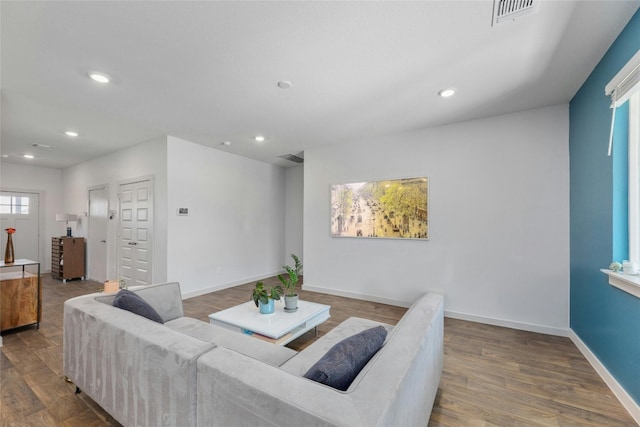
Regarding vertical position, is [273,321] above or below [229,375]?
below

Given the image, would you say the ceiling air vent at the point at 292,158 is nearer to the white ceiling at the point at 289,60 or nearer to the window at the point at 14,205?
the white ceiling at the point at 289,60

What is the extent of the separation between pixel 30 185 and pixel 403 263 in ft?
27.7

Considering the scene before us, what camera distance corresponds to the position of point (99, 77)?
2.49 m

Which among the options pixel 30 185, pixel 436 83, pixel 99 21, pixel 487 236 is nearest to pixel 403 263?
pixel 487 236

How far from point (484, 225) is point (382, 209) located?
1.39m

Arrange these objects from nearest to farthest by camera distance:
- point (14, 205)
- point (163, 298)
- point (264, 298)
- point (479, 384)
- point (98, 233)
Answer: point (479, 384) → point (163, 298) → point (264, 298) → point (98, 233) → point (14, 205)

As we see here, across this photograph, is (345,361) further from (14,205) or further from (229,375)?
(14,205)

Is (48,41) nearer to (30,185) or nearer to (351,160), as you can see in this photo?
(351,160)

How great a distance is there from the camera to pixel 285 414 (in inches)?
34.5

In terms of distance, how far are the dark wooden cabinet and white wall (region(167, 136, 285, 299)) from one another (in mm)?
3238

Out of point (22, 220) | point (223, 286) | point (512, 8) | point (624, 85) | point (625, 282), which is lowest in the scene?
point (223, 286)

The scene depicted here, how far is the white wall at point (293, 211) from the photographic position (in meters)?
6.55

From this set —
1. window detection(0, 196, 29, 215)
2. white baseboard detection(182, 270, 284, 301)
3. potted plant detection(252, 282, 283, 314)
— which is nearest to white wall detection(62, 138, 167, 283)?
white baseboard detection(182, 270, 284, 301)

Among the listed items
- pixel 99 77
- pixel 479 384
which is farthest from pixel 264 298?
pixel 99 77
